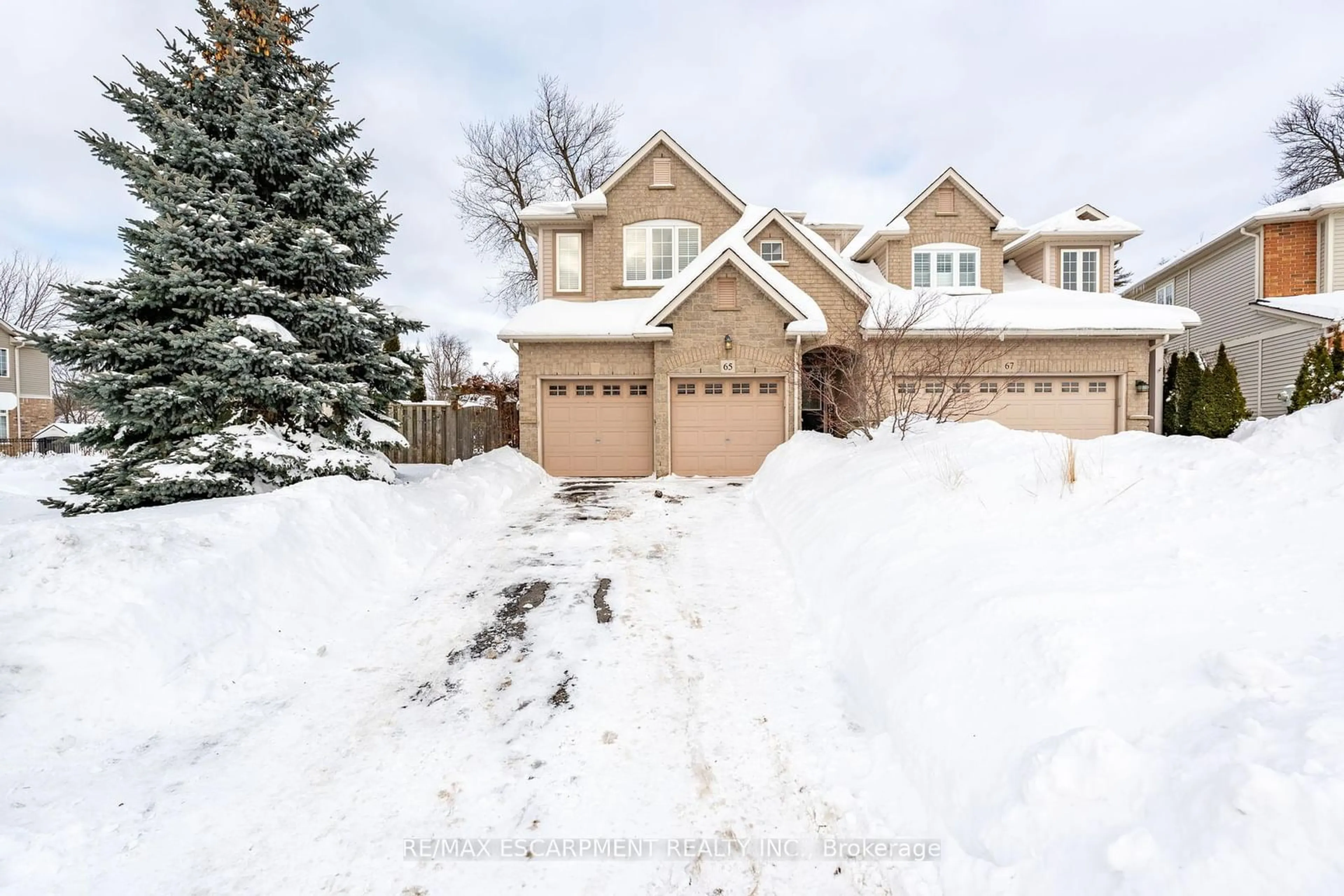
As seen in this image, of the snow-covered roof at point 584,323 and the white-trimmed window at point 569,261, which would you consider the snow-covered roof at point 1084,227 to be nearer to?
the snow-covered roof at point 584,323

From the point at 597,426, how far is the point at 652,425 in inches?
48.9

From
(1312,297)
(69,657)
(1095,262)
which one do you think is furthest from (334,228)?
(1312,297)

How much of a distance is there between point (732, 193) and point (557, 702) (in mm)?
13883

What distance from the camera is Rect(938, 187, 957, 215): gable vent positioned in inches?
605

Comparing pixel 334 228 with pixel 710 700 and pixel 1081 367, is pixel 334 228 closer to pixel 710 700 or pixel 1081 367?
pixel 710 700

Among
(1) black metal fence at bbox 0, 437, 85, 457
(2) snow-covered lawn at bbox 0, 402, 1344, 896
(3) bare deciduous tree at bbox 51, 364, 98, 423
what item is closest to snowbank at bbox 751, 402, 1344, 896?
(2) snow-covered lawn at bbox 0, 402, 1344, 896

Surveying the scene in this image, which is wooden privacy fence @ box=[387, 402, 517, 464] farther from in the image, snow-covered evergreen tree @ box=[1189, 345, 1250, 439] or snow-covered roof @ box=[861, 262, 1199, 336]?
snow-covered evergreen tree @ box=[1189, 345, 1250, 439]

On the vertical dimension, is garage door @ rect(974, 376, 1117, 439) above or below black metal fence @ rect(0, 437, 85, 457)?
above

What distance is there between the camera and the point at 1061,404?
43.5 feet

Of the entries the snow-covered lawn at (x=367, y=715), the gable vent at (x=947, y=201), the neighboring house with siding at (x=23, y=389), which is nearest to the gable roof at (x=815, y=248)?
the gable vent at (x=947, y=201)

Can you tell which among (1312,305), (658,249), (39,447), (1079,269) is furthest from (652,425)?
(39,447)

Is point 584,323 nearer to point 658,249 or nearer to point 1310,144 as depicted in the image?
point 658,249

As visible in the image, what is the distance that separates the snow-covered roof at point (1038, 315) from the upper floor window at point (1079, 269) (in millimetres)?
1362

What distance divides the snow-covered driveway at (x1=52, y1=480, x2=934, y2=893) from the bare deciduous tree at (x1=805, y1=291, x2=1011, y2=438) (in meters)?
5.25
